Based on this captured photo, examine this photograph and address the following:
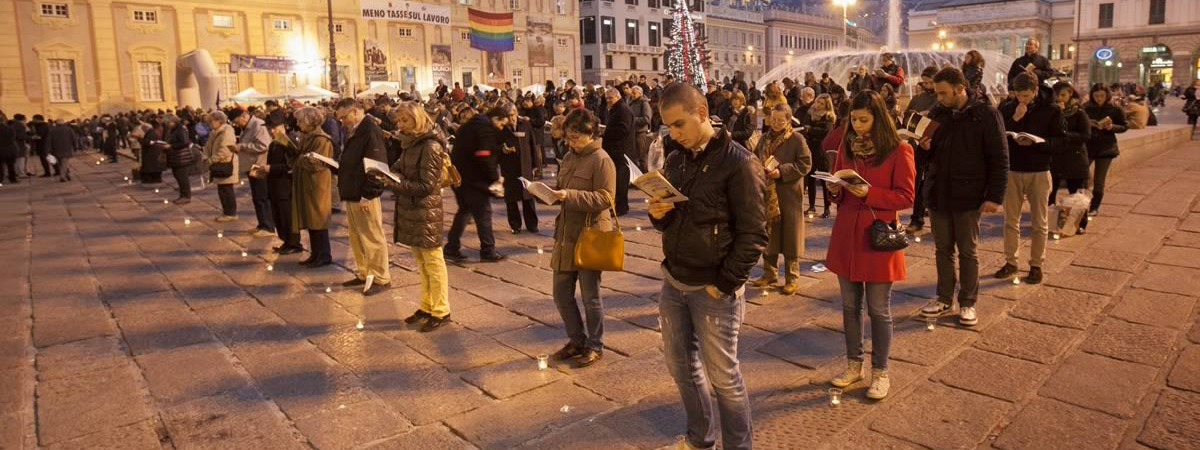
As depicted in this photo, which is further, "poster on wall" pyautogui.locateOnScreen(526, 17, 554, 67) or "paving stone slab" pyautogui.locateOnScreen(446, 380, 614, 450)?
"poster on wall" pyautogui.locateOnScreen(526, 17, 554, 67)

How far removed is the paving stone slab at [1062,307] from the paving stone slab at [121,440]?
5.25 metres

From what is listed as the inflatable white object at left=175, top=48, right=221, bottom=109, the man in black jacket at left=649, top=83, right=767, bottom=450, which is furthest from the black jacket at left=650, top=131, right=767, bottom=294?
the inflatable white object at left=175, top=48, right=221, bottom=109

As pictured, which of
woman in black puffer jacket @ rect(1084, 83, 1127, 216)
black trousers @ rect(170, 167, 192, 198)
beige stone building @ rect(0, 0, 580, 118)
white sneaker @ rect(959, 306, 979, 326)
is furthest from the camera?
beige stone building @ rect(0, 0, 580, 118)

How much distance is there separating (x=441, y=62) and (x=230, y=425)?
4335 cm

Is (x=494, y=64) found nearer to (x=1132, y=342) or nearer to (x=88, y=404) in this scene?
(x=88, y=404)

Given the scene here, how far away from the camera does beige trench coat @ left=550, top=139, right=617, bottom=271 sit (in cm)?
426

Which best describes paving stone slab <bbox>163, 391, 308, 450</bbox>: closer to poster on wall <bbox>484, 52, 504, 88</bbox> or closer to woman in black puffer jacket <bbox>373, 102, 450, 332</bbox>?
woman in black puffer jacket <bbox>373, 102, 450, 332</bbox>

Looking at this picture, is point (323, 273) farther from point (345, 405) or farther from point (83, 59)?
point (83, 59)

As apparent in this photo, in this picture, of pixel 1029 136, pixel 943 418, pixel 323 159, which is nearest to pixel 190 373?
pixel 323 159

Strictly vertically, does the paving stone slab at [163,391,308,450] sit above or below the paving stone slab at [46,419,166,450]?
above

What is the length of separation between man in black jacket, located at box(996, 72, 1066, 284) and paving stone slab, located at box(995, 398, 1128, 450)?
2.46 meters

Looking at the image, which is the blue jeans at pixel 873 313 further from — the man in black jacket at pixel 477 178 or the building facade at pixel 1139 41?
the building facade at pixel 1139 41

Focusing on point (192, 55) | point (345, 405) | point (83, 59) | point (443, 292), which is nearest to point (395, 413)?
point (345, 405)

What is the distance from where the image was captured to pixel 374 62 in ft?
135
